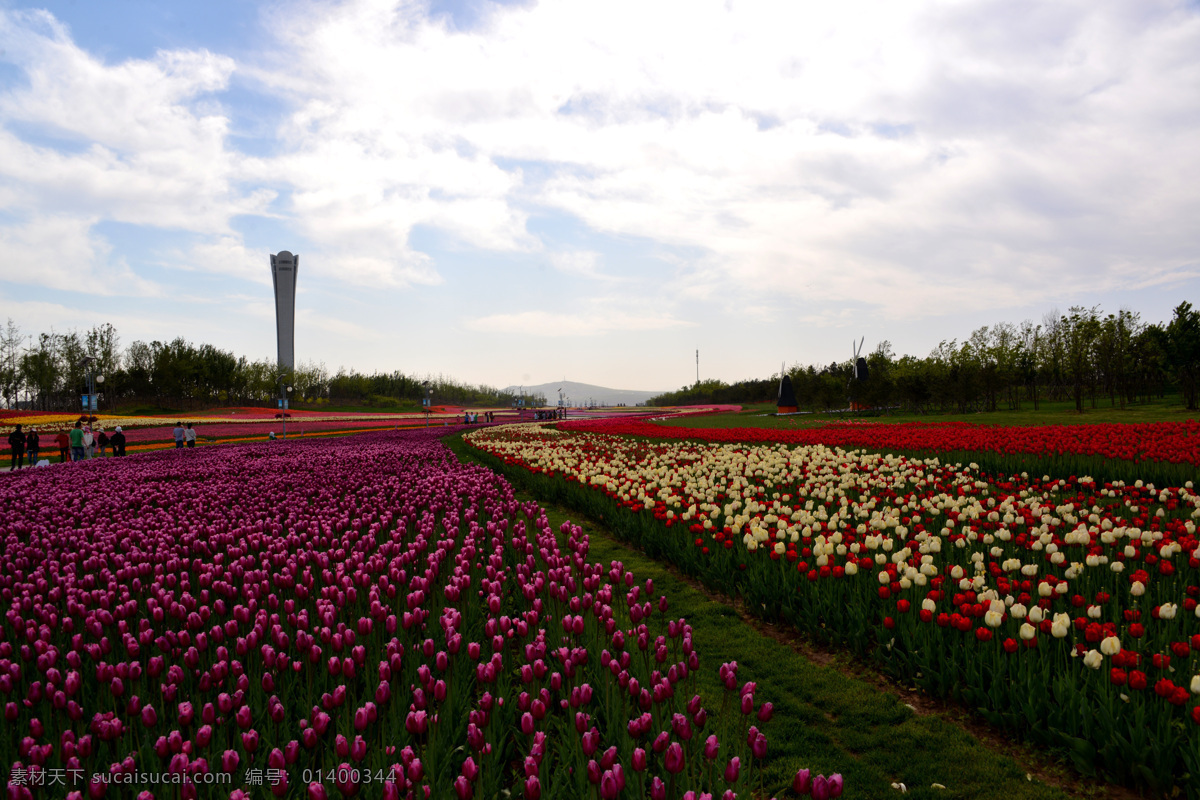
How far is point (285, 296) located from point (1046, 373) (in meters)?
132

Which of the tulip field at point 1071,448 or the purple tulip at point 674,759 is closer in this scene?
the purple tulip at point 674,759

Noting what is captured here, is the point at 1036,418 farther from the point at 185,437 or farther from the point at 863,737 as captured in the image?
the point at 185,437

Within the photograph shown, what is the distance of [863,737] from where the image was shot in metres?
4.53

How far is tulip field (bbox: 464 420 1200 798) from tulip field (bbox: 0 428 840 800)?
21.8 inches

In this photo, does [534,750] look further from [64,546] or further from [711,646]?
[64,546]

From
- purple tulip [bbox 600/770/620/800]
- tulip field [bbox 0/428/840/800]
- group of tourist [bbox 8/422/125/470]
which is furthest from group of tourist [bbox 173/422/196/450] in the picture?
purple tulip [bbox 600/770/620/800]

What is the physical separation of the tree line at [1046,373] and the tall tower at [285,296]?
338 feet

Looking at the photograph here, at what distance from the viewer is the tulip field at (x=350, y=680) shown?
10.2 feet

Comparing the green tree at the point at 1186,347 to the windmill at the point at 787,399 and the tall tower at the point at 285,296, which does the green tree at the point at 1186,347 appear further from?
the tall tower at the point at 285,296

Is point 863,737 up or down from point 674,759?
down

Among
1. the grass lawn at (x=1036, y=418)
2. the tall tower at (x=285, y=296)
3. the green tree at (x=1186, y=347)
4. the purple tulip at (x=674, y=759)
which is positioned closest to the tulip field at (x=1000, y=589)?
the purple tulip at (x=674, y=759)

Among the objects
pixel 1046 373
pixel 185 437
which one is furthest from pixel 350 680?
pixel 1046 373

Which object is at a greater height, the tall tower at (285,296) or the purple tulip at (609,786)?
the tall tower at (285,296)

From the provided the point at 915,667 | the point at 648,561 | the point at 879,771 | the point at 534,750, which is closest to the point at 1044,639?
the point at 915,667
